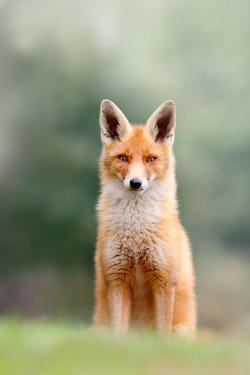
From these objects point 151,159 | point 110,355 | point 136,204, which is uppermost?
point 151,159

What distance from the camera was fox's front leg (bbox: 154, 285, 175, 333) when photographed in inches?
232

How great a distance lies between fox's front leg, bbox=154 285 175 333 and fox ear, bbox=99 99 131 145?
1.66 m

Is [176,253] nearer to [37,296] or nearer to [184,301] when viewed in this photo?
[184,301]

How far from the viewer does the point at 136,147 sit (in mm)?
6219

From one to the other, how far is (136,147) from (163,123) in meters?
0.52

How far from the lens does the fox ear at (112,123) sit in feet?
21.1

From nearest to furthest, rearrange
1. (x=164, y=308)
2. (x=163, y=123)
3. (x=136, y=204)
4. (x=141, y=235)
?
1. (x=164, y=308)
2. (x=141, y=235)
3. (x=136, y=204)
4. (x=163, y=123)

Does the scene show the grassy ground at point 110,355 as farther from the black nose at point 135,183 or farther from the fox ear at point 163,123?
the fox ear at point 163,123

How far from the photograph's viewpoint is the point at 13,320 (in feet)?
17.9

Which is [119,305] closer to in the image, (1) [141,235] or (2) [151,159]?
(1) [141,235]

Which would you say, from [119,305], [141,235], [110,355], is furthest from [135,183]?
[110,355]

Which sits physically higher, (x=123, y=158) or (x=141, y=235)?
(x=123, y=158)

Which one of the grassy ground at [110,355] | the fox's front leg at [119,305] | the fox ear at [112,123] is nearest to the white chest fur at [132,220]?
the fox's front leg at [119,305]

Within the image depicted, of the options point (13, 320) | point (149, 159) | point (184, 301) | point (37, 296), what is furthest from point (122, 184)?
point (37, 296)
